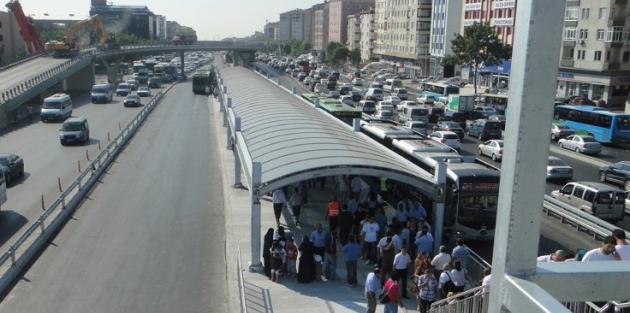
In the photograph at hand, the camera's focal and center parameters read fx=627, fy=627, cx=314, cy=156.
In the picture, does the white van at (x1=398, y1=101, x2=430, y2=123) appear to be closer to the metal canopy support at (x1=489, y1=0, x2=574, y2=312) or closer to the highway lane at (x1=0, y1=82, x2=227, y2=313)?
the highway lane at (x1=0, y1=82, x2=227, y2=313)

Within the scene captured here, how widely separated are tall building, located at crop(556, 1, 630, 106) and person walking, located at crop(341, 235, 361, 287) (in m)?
48.2

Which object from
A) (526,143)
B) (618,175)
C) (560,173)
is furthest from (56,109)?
(526,143)

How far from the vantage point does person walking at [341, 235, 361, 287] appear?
1380cm

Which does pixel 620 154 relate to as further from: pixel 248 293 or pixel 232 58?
pixel 232 58

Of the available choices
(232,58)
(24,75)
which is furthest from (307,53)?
(24,75)

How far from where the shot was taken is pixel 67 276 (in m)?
14.9

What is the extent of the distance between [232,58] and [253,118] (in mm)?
121795

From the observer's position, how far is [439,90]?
61.6 m

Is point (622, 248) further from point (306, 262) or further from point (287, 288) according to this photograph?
point (287, 288)

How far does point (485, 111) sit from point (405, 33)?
62602 mm

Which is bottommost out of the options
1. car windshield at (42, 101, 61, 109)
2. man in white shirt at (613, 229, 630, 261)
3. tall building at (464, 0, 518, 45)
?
car windshield at (42, 101, 61, 109)

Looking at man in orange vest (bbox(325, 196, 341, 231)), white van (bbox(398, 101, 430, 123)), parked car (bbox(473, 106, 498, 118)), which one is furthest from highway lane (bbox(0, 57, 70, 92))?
man in orange vest (bbox(325, 196, 341, 231))

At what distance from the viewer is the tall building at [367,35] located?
13325 centimetres

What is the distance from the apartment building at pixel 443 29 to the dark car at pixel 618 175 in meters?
64.9
